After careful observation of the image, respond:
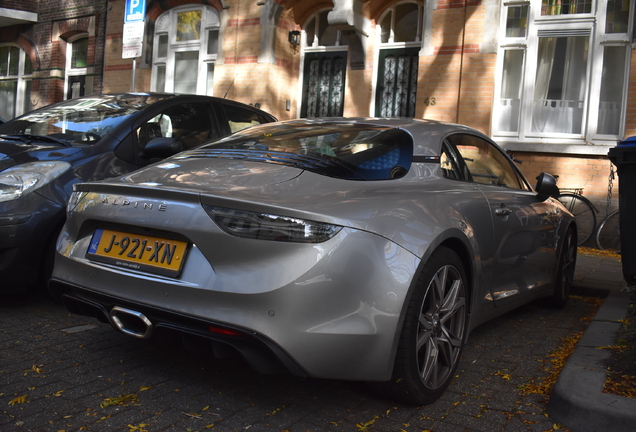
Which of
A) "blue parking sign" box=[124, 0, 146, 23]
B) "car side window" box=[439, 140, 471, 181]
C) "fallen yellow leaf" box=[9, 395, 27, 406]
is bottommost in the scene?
"fallen yellow leaf" box=[9, 395, 27, 406]

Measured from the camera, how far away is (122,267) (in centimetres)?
276

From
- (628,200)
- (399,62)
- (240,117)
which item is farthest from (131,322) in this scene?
(399,62)

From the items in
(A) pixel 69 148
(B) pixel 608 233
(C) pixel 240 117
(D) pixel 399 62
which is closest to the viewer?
(A) pixel 69 148

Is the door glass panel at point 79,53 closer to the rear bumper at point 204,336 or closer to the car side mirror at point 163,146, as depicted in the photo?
the car side mirror at point 163,146

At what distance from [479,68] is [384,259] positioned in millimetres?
8515

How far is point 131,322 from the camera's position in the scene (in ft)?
9.01

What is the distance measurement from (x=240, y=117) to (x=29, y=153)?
6.74 ft

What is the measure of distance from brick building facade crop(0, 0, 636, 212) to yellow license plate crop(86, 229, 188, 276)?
27.7ft

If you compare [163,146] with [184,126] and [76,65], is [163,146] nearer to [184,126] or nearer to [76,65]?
[184,126]

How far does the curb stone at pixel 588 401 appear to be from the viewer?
258 centimetres

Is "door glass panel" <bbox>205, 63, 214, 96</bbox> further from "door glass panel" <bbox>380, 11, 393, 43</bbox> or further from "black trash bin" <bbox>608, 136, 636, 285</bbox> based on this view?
"black trash bin" <bbox>608, 136, 636, 285</bbox>

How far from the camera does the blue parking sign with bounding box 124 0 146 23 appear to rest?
8.59 metres

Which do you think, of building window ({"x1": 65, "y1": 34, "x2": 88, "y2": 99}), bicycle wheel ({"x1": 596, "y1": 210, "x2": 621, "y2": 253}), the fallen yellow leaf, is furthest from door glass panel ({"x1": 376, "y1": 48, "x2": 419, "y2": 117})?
the fallen yellow leaf

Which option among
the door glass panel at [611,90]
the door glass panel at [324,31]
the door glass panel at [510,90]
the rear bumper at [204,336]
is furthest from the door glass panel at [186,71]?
the rear bumper at [204,336]
